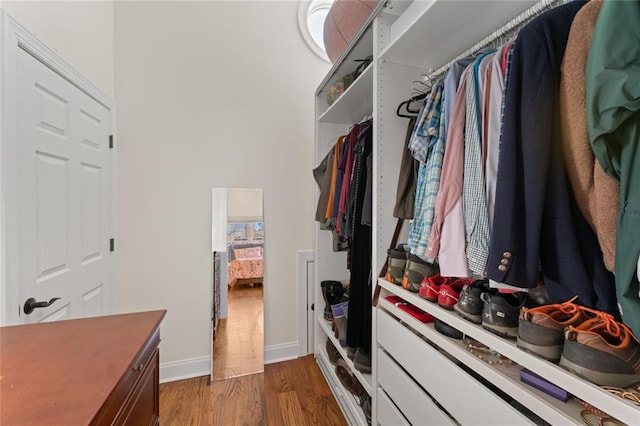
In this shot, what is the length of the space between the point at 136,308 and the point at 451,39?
7.99 ft

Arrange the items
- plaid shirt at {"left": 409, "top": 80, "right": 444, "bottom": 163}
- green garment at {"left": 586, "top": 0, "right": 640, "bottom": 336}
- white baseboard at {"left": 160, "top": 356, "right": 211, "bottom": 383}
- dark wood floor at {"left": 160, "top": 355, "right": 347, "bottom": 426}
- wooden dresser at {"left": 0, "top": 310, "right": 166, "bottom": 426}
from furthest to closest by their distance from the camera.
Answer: white baseboard at {"left": 160, "top": 356, "right": 211, "bottom": 383}, dark wood floor at {"left": 160, "top": 355, "right": 347, "bottom": 426}, plaid shirt at {"left": 409, "top": 80, "right": 444, "bottom": 163}, wooden dresser at {"left": 0, "top": 310, "right": 166, "bottom": 426}, green garment at {"left": 586, "top": 0, "right": 640, "bottom": 336}

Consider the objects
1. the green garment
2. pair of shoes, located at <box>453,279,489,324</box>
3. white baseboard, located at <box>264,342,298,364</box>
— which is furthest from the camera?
white baseboard, located at <box>264,342,298,364</box>

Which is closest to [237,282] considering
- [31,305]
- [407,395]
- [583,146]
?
[31,305]

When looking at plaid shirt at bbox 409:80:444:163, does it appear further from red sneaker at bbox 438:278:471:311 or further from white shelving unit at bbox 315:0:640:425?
red sneaker at bbox 438:278:471:311

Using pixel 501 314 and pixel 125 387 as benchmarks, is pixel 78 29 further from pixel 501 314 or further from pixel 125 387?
pixel 501 314

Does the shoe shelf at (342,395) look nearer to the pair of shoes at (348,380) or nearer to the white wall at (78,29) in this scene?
the pair of shoes at (348,380)

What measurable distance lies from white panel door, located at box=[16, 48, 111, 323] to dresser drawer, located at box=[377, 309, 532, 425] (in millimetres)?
1573

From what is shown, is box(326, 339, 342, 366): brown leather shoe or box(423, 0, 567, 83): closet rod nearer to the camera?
box(423, 0, 567, 83): closet rod

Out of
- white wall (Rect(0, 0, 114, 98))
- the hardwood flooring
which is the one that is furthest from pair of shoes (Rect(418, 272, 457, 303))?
white wall (Rect(0, 0, 114, 98))

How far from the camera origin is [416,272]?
1.03 m

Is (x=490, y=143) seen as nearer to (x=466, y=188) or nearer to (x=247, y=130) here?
(x=466, y=188)

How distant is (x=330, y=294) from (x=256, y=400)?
828mm

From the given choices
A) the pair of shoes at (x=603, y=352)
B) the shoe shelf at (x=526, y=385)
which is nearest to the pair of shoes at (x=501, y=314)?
the shoe shelf at (x=526, y=385)

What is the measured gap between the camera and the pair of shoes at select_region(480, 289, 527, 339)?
70 centimetres
